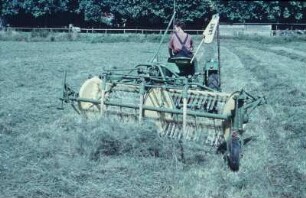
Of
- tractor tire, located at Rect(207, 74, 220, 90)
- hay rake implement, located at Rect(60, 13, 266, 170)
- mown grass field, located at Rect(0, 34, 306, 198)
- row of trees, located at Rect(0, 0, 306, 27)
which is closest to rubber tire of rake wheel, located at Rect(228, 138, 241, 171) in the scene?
hay rake implement, located at Rect(60, 13, 266, 170)

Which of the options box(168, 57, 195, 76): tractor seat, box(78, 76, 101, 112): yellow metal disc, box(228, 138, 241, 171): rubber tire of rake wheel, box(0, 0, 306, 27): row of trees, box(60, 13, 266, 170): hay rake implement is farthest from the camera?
box(0, 0, 306, 27): row of trees

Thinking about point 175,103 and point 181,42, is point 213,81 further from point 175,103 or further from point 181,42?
point 175,103

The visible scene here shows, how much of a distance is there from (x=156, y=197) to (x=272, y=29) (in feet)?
159

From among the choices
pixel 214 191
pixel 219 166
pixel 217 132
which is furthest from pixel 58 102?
pixel 214 191

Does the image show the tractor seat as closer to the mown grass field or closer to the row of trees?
the mown grass field

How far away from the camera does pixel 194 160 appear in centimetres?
699

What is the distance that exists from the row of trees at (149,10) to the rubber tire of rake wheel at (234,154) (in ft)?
143

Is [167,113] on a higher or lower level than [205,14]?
lower

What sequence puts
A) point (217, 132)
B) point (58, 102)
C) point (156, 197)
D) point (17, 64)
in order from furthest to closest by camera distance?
1. point (17, 64)
2. point (58, 102)
3. point (217, 132)
4. point (156, 197)

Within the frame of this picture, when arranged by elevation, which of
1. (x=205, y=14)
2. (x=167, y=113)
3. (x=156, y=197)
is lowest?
(x=156, y=197)

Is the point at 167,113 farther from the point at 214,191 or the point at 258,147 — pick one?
the point at 214,191

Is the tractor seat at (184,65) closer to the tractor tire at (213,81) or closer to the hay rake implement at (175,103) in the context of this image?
the hay rake implement at (175,103)

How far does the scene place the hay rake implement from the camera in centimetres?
718

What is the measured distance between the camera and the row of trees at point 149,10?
162 feet
